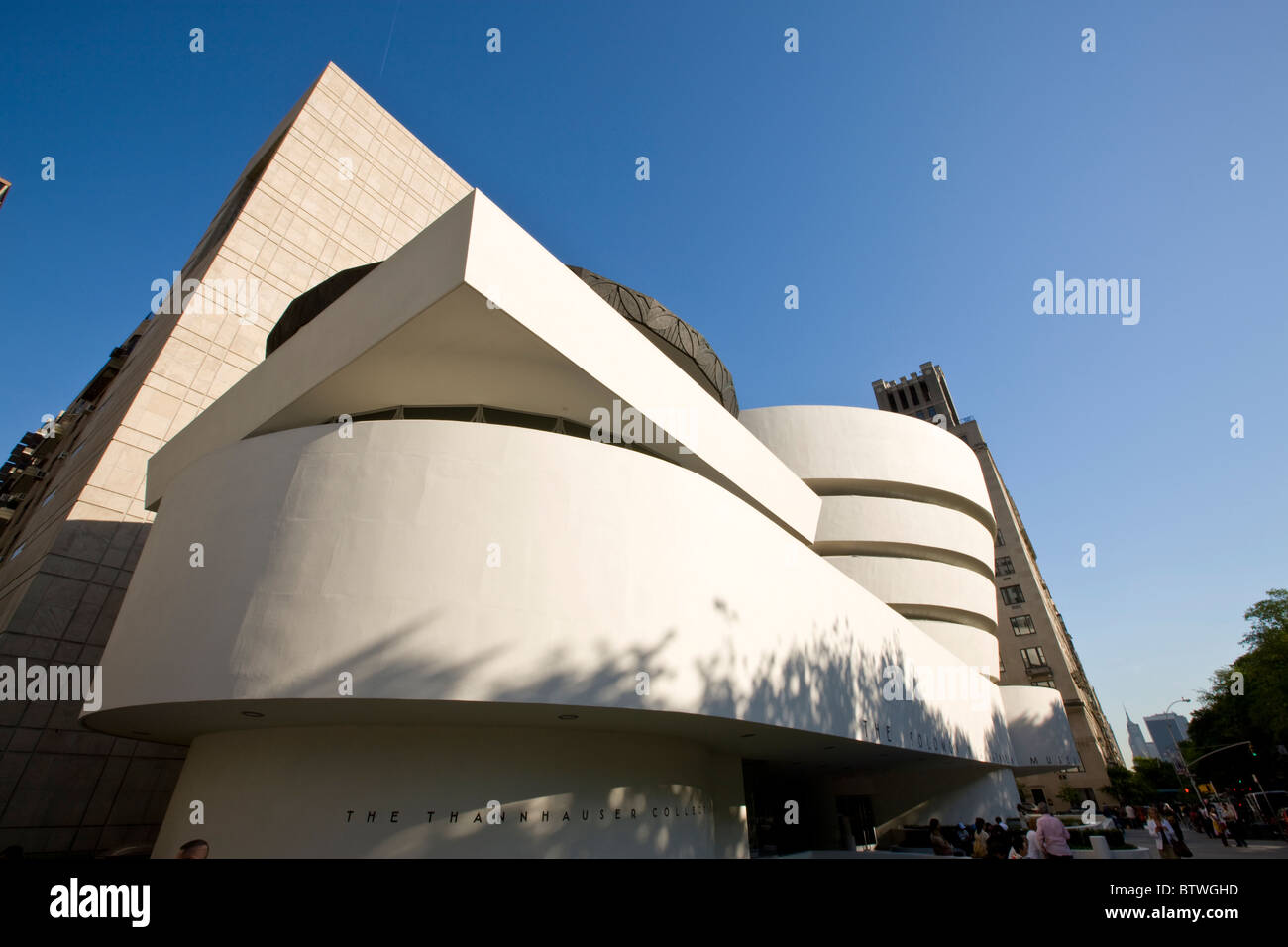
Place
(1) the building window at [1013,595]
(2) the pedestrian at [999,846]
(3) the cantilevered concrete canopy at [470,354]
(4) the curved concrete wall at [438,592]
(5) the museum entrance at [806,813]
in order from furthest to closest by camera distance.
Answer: (1) the building window at [1013,595] < (5) the museum entrance at [806,813] < (2) the pedestrian at [999,846] < (3) the cantilevered concrete canopy at [470,354] < (4) the curved concrete wall at [438,592]

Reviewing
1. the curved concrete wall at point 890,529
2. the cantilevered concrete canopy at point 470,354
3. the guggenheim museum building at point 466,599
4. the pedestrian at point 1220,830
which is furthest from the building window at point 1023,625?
the cantilevered concrete canopy at point 470,354

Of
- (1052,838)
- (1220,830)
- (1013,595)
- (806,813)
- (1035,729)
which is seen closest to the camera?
(1052,838)

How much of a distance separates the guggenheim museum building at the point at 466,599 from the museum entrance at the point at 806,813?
8.63 m

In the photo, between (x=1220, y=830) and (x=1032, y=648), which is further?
(x=1032, y=648)

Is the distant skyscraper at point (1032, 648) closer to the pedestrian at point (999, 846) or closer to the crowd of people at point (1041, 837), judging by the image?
the crowd of people at point (1041, 837)

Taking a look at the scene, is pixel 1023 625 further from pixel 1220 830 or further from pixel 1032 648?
pixel 1220 830

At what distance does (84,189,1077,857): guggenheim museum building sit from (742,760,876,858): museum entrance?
863cm

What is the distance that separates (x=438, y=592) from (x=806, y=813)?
21.5 metres

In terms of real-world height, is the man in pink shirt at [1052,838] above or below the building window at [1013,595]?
below

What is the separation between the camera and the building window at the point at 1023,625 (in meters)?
51.1

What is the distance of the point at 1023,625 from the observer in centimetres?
5147

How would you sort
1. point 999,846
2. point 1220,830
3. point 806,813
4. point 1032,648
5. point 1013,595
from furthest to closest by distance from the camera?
point 1013,595, point 1032,648, point 806,813, point 1220,830, point 999,846

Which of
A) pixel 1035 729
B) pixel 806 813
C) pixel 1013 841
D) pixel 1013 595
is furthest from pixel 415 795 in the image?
pixel 1013 595
